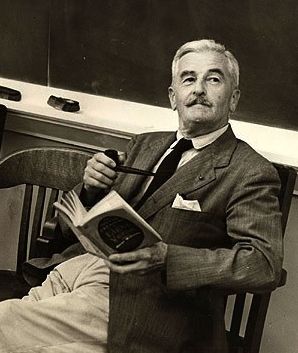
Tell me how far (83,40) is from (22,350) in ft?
4.30

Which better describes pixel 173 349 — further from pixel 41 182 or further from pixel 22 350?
pixel 41 182

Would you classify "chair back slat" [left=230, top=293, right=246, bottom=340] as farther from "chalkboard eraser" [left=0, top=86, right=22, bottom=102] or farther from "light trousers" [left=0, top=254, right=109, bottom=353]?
"chalkboard eraser" [left=0, top=86, right=22, bottom=102]

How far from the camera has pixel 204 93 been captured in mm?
2203

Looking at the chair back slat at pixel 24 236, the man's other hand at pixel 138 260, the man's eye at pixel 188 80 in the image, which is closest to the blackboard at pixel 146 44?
the man's eye at pixel 188 80

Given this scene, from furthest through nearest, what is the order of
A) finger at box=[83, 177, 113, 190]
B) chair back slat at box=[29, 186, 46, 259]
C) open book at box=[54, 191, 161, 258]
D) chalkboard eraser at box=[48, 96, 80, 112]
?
chalkboard eraser at box=[48, 96, 80, 112]
chair back slat at box=[29, 186, 46, 259]
finger at box=[83, 177, 113, 190]
open book at box=[54, 191, 161, 258]

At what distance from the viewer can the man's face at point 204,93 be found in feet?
7.23

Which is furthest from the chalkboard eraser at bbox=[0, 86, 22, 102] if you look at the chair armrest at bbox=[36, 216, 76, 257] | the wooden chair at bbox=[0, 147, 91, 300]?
the chair armrest at bbox=[36, 216, 76, 257]

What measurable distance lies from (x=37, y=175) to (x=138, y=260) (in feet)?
3.01

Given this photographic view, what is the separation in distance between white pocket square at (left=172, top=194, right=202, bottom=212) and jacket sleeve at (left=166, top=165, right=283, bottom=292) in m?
0.12

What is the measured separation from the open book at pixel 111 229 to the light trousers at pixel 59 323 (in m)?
0.26

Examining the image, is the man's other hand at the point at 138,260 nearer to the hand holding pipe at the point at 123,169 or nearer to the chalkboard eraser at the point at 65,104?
the hand holding pipe at the point at 123,169

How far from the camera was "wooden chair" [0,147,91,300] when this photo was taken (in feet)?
8.80

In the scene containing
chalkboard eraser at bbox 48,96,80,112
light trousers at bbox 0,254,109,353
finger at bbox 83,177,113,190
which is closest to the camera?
light trousers at bbox 0,254,109,353

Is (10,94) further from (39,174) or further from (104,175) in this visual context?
(104,175)
